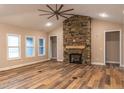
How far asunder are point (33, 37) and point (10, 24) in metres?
2.15

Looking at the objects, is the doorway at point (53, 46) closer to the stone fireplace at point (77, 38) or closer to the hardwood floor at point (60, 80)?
the stone fireplace at point (77, 38)

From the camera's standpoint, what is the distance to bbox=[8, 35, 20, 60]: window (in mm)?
6789

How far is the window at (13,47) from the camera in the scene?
6.79 meters

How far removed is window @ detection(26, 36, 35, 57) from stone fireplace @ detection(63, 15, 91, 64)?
2.25 m

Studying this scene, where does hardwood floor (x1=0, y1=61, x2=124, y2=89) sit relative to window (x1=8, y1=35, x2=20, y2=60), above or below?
below

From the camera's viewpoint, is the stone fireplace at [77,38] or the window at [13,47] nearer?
the window at [13,47]

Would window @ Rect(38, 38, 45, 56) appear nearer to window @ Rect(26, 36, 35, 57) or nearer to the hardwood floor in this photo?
window @ Rect(26, 36, 35, 57)

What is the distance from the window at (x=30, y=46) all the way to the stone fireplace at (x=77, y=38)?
7.40 ft

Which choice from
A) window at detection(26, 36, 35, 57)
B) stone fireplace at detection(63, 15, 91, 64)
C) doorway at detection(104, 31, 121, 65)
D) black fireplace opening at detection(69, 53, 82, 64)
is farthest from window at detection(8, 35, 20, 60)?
Result: doorway at detection(104, 31, 121, 65)

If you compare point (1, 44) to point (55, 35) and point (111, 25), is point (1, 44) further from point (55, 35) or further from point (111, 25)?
point (111, 25)

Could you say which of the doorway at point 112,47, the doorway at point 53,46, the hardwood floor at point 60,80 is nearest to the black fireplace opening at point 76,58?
the doorway at point 112,47

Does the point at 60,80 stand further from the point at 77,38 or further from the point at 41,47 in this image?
the point at 41,47

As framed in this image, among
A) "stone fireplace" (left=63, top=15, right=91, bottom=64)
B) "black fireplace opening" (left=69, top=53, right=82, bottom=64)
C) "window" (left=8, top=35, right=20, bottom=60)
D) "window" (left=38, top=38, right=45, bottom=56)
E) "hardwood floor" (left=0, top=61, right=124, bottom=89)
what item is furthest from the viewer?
"window" (left=38, top=38, right=45, bottom=56)

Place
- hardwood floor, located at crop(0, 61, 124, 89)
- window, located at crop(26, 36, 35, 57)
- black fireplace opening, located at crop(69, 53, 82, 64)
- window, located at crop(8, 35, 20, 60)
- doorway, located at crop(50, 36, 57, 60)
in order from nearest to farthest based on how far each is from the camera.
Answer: hardwood floor, located at crop(0, 61, 124, 89), window, located at crop(8, 35, 20, 60), window, located at crop(26, 36, 35, 57), black fireplace opening, located at crop(69, 53, 82, 64), doorway, located at crop(50, 36, 57, 60)
